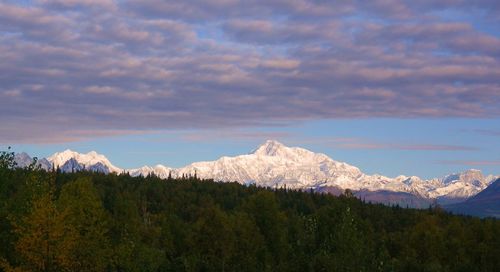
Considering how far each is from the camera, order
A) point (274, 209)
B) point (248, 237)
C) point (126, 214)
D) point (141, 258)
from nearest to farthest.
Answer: point (141, 258) < point (126, 214) < point (248, 237) < point (274, 209)

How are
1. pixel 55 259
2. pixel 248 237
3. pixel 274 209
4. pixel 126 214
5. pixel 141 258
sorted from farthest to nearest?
pixel 274 209 → pixel 248 237 → pixel 126 214 → pixel 141 258 → pixel 55 259

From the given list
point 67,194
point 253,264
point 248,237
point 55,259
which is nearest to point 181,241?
point 248,237

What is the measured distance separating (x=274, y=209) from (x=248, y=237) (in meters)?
14.4

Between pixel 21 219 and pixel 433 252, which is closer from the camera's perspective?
pixel 21 219

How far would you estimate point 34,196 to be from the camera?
79.9 m

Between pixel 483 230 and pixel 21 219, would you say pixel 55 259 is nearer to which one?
pixel 21 219

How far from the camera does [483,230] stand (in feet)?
622

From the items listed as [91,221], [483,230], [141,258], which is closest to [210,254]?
[141,258]

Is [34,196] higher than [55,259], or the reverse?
[34,196]

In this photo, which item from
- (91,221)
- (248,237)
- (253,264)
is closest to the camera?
(91,221)

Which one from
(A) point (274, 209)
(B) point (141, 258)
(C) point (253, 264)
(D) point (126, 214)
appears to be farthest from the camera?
(A) point (274, 209)

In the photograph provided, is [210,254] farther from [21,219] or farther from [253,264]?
[21,219]

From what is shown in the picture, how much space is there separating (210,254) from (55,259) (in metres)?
63.3

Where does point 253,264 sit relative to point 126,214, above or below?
below
